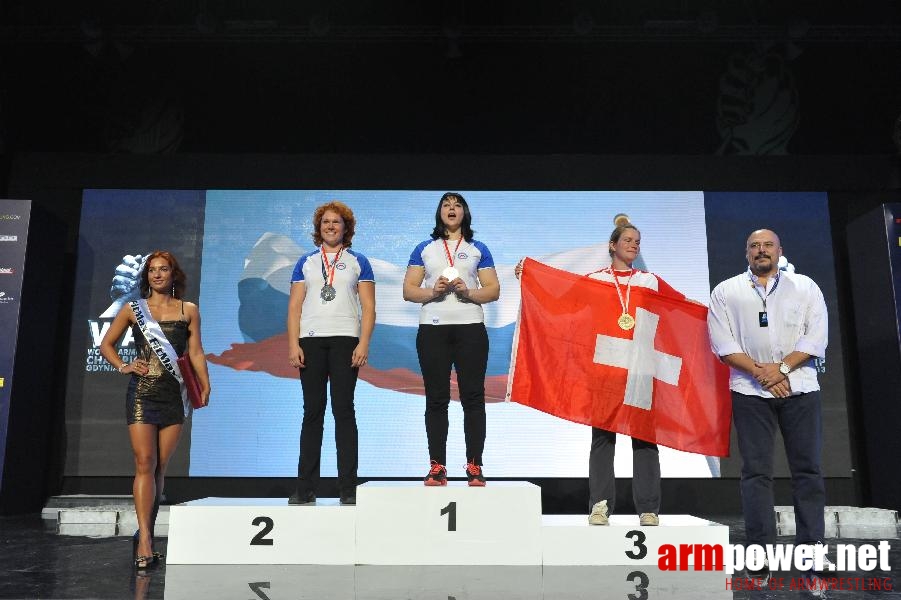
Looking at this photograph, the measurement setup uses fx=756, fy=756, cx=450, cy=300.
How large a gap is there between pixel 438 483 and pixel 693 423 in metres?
1.26

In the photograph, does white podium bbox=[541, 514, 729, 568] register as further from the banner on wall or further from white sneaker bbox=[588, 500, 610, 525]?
the banner on wall

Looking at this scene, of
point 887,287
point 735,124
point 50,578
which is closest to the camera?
point 50,578

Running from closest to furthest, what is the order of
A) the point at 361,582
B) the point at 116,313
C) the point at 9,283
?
the point at 361,582 → the point at 9,283 → the point at 116,313

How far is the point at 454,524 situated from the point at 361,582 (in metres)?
0.48

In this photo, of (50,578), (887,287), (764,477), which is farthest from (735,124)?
(50,578)

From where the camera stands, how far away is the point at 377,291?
566 centimetres

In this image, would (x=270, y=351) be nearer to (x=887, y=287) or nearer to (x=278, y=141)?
(x=278, y=141)

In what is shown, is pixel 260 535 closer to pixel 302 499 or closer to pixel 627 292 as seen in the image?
pixel 302 499

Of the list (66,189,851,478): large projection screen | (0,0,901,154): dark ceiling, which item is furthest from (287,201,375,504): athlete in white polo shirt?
(0,0,901,154): dark ceiling

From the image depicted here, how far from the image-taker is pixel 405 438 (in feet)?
18.0

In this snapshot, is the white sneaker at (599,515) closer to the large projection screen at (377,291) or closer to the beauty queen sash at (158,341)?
the beauty queen sash at (158,341)

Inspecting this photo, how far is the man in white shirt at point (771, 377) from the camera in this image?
313 centimetres

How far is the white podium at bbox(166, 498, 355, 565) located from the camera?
10.6 ft

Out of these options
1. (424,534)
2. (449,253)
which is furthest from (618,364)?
(424,534)
